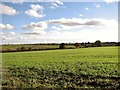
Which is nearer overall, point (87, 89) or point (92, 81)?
point (87, 89)

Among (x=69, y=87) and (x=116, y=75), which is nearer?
(x=69, y=87)

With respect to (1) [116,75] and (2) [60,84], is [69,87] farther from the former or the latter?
(1) [116,75]

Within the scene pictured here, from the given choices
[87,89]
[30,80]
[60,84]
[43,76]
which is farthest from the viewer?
[43,76]

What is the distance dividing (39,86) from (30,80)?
7.25ft

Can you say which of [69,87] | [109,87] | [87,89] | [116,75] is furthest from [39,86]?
[116,75]

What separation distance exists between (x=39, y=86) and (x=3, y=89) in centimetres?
208

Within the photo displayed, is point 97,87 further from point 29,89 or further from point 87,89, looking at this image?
point 29,89

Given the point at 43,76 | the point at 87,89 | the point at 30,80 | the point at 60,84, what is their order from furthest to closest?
the point at 43,76 → the point at 30,80 → the point at 60,84 → the point at 87,89

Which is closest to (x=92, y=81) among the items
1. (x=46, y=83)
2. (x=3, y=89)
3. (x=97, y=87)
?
(x=97, y=87)

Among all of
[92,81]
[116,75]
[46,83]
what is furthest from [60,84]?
[116,75]

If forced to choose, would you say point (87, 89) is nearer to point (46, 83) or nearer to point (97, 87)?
point (97, 87)

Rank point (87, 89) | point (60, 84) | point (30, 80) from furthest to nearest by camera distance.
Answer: point (30, 80) → point (60, 84) → point (87, 89)

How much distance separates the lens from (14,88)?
52.9 feet

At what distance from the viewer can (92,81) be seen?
57.2ft
